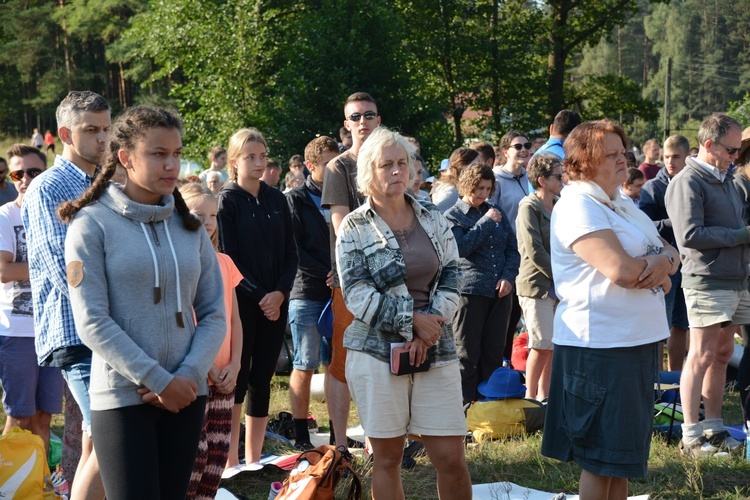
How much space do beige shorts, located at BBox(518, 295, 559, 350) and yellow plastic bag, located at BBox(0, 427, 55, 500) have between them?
3.73m

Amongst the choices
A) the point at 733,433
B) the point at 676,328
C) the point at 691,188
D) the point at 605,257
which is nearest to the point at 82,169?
the point at 605,257

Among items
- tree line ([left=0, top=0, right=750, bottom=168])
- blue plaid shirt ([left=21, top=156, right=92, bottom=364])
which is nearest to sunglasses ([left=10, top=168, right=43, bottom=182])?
blue plaid shirt ([left=21, top=156, right=92, bottom=364])

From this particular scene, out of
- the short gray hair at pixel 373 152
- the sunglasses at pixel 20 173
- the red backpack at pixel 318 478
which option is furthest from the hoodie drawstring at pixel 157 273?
the sunglasses at pixel 20 173

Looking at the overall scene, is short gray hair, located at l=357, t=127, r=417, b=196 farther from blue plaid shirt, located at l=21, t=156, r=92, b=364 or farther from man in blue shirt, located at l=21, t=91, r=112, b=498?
blue plaid shirt, located at l=21, t=156, r=92, b=364

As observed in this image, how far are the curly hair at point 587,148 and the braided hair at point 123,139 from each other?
69.1 inches

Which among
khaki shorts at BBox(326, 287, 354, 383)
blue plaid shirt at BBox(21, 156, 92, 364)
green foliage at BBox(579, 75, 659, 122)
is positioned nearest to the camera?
blue plaid shirt at BBox(21, 156, 92, 364)

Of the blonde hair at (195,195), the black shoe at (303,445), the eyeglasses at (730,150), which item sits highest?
the eyeglasses at (730,150)

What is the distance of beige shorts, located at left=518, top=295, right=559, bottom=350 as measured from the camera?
21.9ft

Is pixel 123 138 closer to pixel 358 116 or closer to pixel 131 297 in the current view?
pixel 131 297

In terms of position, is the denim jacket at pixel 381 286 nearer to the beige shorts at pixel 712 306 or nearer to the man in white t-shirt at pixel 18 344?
the man in white t-shirt at pixel 18 344

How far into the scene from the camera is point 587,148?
154 inches

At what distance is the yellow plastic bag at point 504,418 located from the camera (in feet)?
19.7

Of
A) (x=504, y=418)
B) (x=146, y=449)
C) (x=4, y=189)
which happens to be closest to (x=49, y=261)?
(x=146, y=449)

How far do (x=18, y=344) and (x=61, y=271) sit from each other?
1.80 m
